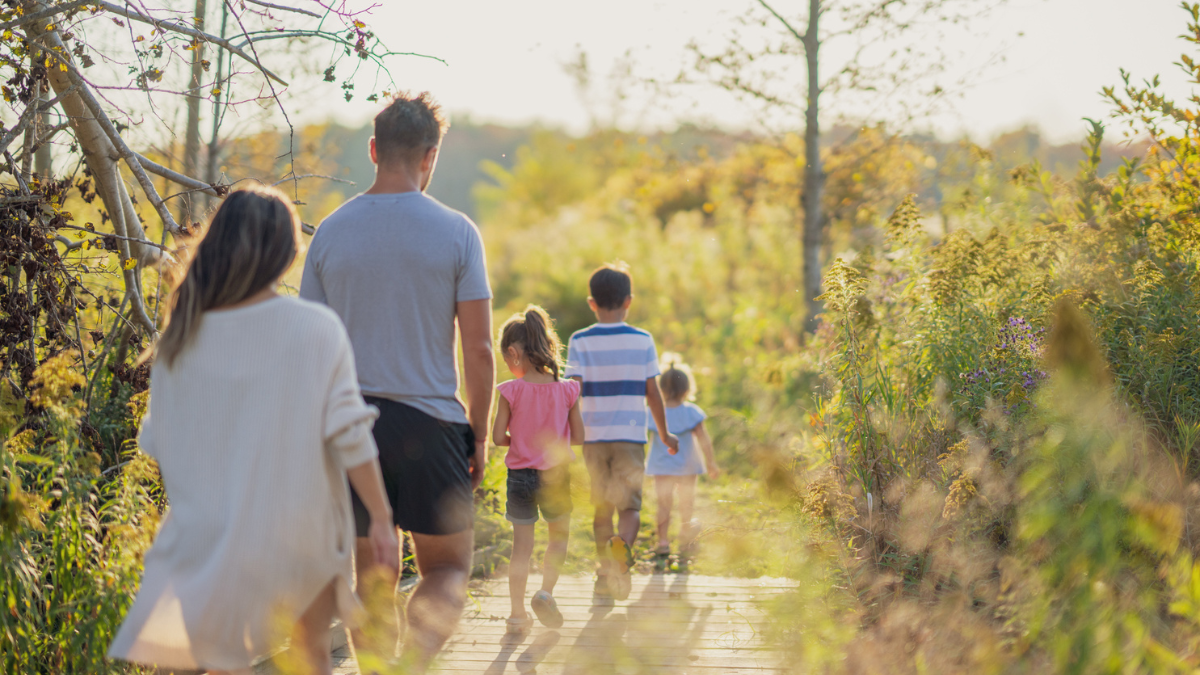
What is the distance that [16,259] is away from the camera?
3932mm

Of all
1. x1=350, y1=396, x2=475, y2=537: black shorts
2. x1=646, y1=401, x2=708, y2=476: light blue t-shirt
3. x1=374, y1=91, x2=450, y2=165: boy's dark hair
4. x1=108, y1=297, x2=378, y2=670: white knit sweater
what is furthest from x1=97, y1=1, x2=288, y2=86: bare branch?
x1=646, y1=401, x2=708, y2=476: light blue t-shirt

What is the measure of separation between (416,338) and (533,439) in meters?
1.61

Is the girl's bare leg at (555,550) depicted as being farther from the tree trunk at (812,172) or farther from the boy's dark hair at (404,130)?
the tree trunk at (812,172)

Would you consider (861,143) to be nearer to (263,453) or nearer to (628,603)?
(628,603)

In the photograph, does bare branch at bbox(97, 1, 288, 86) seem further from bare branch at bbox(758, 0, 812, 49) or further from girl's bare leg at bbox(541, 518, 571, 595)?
bare branch at bbox(758, 0, 812, 49)

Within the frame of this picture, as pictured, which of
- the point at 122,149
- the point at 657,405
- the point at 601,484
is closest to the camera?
the point at 122,149

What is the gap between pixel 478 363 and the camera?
117 inches

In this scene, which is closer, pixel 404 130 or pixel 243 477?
pixel 243 477

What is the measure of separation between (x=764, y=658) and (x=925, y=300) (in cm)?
259

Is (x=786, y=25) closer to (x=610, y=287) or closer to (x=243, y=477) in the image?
(x=610, y=287)

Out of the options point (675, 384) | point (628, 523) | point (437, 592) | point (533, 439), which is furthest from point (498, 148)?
point (437, 592)

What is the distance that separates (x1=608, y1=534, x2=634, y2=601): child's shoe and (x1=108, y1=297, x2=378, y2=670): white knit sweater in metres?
2.59

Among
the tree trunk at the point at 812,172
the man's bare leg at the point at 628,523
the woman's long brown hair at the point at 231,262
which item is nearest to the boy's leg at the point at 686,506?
the man's bare leg at the point at 628,523

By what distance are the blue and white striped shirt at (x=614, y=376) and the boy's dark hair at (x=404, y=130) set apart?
7.34ft
